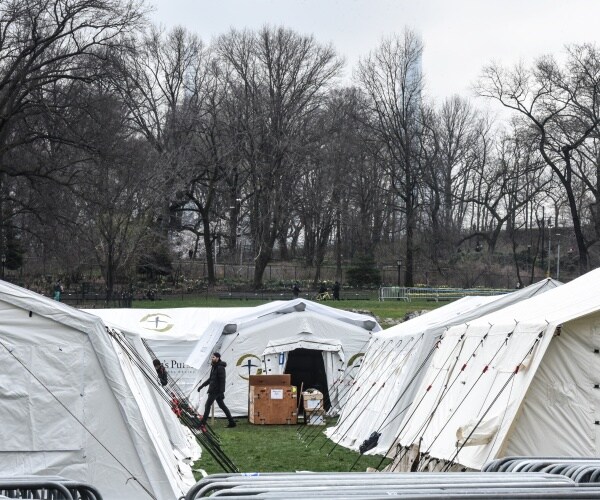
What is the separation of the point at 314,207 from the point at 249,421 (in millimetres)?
45254

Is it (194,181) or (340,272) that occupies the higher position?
(194,181)

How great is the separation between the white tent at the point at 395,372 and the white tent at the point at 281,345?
3168mm

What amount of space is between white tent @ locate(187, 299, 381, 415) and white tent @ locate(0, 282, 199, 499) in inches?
521

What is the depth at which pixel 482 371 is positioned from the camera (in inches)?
510

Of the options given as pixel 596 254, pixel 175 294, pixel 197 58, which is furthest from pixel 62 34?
pixel 596 254

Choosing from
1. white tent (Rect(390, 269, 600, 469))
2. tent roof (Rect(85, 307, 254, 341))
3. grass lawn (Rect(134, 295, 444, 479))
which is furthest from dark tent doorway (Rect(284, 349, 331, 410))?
white tent (Rect(390, 269, 600, 469))

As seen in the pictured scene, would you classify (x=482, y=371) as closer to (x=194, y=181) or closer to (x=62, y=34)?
(x=62, y=34)

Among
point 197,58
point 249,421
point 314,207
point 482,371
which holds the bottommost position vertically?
point 249,421

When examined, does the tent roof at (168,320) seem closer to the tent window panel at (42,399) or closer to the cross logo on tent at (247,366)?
the cross logo on tent at (247,366)

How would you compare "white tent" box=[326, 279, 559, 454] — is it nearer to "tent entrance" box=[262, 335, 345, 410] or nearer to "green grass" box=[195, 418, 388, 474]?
"green grass" box=[195, 418, 388, 474]

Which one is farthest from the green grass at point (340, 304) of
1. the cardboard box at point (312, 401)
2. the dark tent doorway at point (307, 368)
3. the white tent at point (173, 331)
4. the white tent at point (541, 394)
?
the white tent at point (541, 394)

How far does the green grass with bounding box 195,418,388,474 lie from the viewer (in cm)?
1574

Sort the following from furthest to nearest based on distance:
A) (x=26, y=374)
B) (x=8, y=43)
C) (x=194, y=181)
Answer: (x=194, y=181) → (x=8, y=43) → (x=26, y=374)

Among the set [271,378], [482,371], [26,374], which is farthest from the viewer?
[271,378]
